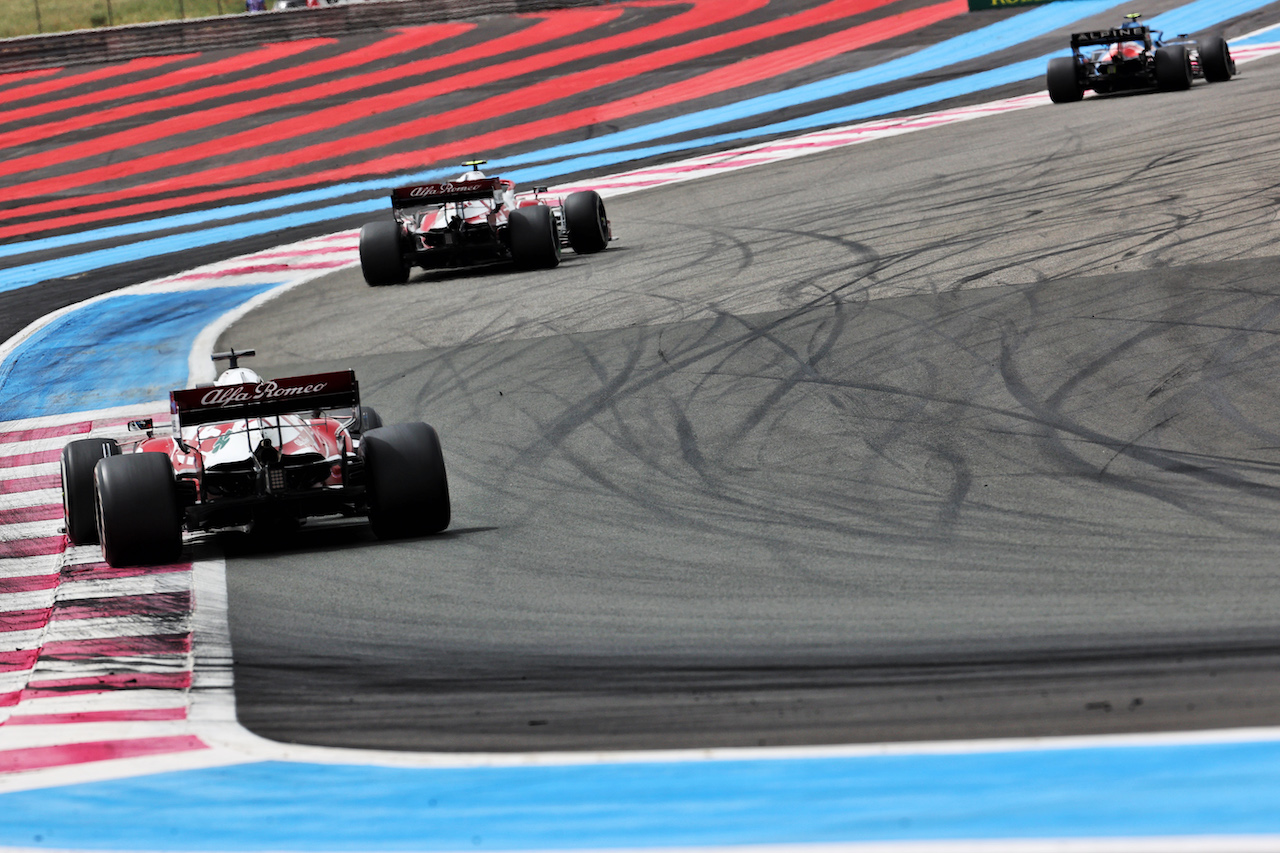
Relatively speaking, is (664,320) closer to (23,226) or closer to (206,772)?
(206,772)

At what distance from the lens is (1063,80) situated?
22.3 meters

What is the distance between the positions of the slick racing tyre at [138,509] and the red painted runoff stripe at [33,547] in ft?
4.02

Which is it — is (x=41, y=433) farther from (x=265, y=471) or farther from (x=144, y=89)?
(x=144, y=89)

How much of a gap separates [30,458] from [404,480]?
4755 mm

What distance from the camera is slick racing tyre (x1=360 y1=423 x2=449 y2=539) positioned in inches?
335

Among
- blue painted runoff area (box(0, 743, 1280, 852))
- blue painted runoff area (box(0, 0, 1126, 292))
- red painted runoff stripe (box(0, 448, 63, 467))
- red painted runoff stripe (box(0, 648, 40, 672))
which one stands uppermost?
blue painted runoff area (box(0, 0, 1126, 292))

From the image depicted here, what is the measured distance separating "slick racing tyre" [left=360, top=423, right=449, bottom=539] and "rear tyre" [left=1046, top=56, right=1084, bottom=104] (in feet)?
53.1

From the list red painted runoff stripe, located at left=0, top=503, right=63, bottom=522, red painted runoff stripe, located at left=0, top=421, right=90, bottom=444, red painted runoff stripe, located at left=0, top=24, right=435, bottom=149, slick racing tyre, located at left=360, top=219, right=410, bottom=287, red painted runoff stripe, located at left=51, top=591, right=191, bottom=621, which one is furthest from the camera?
red painted runoff stripe, located at left=0, top=24, right=435, bottom=149

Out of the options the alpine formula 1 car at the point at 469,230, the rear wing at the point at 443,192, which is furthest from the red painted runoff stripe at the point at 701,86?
the rear wing at the point at 443,192

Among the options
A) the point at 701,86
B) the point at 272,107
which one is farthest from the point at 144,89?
the point at 701,86

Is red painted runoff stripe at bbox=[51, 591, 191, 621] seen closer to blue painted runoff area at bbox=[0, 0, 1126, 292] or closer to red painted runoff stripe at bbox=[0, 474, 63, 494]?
red painted runoff stripe at bbox=[0, 474, 63, 494]

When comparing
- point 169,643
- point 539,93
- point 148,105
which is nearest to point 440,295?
point 169,643

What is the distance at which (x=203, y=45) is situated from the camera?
3219 cm

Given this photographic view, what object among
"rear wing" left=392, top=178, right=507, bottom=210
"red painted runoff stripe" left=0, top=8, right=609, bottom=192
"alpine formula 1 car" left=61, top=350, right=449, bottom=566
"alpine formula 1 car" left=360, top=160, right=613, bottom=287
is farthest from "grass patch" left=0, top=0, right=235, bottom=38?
"alpine formula 1 car" left=61, top=350, right=449, bottom=566
